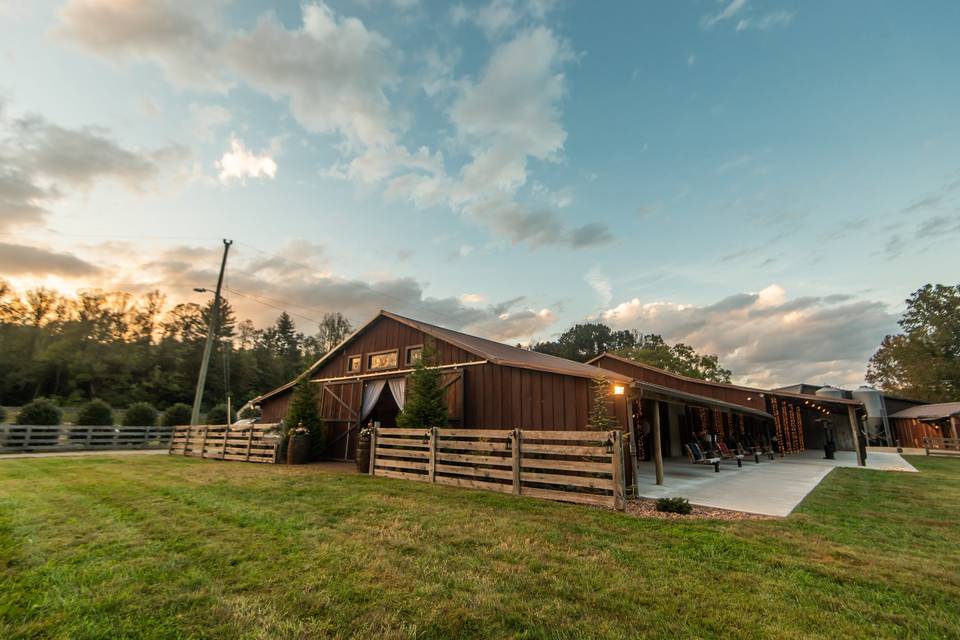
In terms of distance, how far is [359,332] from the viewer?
14562mm

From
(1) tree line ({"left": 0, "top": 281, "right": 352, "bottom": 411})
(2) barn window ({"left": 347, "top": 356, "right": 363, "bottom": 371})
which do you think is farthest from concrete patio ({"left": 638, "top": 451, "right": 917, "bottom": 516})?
(1) tree line ({"left": 0, "top": 281, "right": 352, "bottom": 411})

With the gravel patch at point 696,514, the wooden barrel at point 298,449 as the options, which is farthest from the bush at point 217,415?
the gravel patch at point 696,514

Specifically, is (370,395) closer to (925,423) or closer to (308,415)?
(308,415)

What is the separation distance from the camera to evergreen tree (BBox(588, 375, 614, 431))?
25.4ft

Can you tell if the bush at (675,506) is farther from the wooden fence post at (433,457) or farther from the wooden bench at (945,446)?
the wooden bench at (945,446)

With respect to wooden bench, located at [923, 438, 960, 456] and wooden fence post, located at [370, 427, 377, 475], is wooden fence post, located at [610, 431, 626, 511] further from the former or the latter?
wooden bench, located at [923, 438, 960, 456]

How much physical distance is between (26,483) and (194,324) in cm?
4250

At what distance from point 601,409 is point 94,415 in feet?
80.6

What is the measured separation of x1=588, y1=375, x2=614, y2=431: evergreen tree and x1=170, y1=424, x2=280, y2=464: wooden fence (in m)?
9.97

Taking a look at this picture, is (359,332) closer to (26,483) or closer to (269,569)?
(26,483)

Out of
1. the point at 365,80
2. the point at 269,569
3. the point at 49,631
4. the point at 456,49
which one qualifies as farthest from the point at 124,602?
the point at 456,49

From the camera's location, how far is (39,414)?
58.0 ft

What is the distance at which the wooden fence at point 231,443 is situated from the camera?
1257cm

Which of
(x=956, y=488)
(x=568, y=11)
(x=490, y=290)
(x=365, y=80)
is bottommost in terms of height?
(x=956, y=488)
